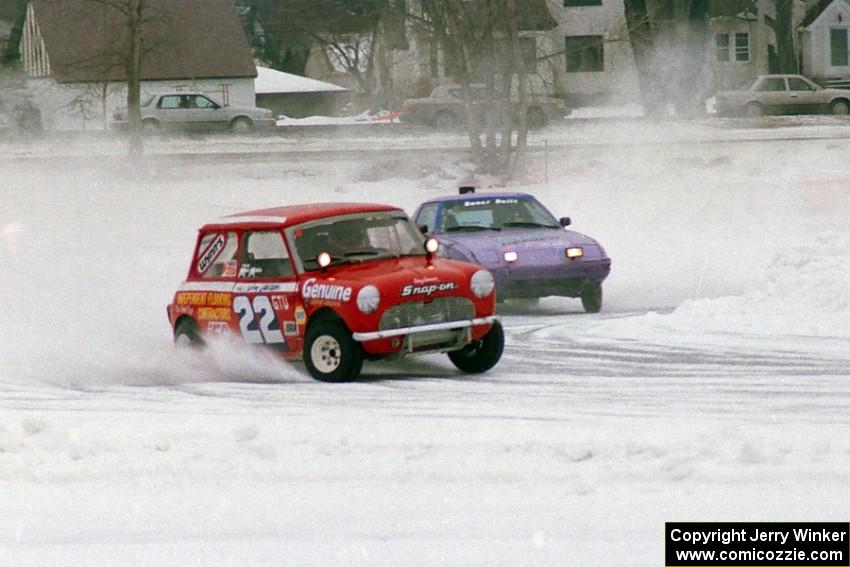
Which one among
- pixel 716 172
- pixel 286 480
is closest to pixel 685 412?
pixel 286 480

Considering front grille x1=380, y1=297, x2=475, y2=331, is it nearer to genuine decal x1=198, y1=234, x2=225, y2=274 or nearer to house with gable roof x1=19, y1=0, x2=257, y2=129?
genuine decal x1=198, y1=234, x2=225, y2=274

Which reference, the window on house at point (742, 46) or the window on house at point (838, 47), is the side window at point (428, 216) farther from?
the window on house at point (742, 46)

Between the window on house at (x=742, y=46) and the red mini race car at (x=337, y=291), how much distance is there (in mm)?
66940

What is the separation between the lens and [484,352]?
1252cm

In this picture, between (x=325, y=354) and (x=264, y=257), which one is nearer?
(x=325, y=354)

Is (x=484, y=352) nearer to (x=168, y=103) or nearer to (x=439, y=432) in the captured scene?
(x=439, y=432)

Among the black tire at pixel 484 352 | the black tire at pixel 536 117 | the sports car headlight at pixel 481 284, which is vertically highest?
the black tire at pixel 536 117

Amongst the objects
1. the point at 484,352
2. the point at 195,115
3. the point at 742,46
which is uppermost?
the point at 742,46

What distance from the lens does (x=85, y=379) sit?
42.3 feet

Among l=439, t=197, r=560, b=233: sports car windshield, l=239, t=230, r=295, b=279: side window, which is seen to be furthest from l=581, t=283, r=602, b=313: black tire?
l=239, t=230, r=295, b=279: side window

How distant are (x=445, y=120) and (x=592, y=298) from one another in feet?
104

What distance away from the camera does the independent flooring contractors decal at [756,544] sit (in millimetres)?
6520

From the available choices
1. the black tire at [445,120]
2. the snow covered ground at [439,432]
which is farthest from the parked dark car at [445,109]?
the snow covered ground at [439,432]

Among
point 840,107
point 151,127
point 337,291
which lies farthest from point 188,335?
point 840,107
